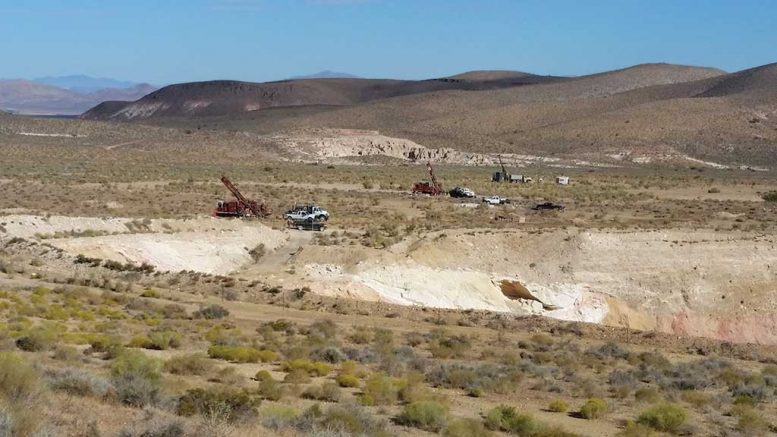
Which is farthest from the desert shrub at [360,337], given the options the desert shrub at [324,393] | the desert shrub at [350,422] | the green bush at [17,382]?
the green bush at [17,382]

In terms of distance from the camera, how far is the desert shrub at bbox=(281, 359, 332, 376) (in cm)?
2002

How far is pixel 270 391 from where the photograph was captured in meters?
17.5

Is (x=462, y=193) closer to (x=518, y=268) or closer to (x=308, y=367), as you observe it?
(x=518, y=268)

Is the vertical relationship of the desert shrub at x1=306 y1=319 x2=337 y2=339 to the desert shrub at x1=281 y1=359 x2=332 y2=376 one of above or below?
below

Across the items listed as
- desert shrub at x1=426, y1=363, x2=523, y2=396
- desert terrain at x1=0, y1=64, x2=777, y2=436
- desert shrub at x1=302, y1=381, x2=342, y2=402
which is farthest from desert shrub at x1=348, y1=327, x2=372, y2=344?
desert shrub at x1=302, y1=381, x2=342, y2=402

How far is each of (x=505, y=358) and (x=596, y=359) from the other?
2274 millimetres

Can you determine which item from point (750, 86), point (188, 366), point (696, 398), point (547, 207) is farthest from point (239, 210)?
point (750, 86)

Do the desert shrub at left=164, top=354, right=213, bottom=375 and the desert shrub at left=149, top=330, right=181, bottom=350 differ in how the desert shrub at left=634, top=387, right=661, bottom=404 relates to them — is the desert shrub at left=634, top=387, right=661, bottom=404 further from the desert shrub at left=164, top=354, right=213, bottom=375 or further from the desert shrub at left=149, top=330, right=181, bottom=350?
the desert shrub at left=149, top=330, right=181, bottom=350

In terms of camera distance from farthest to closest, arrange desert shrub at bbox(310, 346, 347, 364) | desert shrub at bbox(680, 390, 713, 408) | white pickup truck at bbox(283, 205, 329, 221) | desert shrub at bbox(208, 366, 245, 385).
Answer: white pickup truck at bbox(283, 205, 329, 221) → desert shrub at bbox(310, 346, 347, 364) → desert shrub at bbox(680, 390, 713, 408) → desert shrub at bbox(208, 366, 245, 385)

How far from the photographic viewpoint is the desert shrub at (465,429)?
15.2 metres

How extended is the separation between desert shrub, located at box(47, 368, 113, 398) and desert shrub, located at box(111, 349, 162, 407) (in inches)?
7.7

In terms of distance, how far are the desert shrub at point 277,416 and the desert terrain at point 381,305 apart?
0.13 m

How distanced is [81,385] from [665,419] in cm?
913

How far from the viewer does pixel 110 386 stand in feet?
49.2
